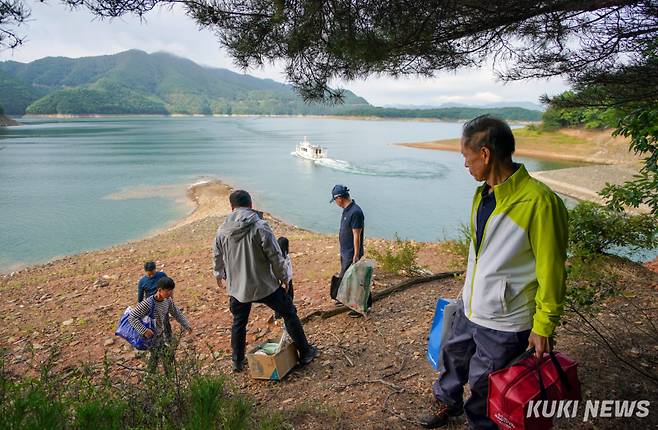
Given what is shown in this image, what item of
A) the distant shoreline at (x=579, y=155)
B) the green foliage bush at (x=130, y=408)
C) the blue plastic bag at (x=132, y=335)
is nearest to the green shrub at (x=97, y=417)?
the green foliage bush at (x=130, y=408)

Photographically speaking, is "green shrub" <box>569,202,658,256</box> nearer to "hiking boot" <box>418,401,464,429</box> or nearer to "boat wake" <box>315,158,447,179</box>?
"hiking boot" <box>418,401,464,429</box>

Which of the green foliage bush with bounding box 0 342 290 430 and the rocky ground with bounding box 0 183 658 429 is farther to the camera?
the rocky ground with bounding box 0 183 658 429

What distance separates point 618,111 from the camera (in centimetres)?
409

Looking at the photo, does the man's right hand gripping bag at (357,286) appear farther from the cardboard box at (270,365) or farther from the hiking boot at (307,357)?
the cardboard box at (270,365)

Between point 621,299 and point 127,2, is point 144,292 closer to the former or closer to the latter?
point 127,2

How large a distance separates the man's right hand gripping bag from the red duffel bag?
271cm

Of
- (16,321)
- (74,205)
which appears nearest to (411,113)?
(74,205)

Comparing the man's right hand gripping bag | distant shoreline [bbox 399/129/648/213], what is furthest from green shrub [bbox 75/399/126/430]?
distant shoreline [bbox 399/129/648/213]

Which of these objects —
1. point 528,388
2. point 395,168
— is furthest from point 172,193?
point 528,388

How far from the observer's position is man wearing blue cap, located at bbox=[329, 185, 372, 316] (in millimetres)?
4816

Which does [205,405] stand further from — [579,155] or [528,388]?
[579,155]

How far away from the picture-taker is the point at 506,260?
1.94 m

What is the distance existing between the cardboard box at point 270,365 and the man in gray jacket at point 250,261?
0.24 metres

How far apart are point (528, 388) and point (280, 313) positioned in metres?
2.21
